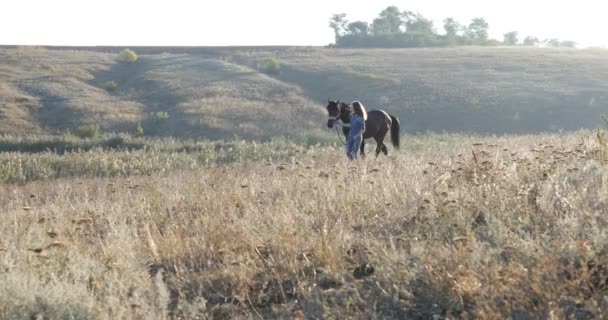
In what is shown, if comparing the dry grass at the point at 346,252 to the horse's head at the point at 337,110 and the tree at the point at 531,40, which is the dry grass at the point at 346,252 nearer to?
the horse's head at the point at 337,110

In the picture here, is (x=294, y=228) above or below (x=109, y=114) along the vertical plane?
above

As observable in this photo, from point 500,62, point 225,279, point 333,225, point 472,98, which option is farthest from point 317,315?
point 500,62

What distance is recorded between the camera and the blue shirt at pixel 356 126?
15797 millimetres

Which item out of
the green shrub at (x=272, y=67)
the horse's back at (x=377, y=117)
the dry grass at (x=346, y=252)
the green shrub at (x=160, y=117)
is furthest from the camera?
the green shrub at (x=272, y=67)

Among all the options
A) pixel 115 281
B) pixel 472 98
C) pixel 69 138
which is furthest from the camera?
pixel 472 98

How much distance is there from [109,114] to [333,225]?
137 ft

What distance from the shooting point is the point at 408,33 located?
11194 cm

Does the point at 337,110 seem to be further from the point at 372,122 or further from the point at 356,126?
the point at 372,122

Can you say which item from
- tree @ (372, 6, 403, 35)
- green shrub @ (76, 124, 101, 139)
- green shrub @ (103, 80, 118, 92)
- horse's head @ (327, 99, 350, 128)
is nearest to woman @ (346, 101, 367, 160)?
horse's head @ (327, 99, 350, 128)

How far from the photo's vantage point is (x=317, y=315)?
15.8 feet

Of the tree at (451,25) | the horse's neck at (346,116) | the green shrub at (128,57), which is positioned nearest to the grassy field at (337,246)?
the horse's neck at (346,116)

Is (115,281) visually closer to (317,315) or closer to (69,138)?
(317,315)

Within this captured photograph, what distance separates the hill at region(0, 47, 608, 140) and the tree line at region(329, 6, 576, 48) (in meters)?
28.7

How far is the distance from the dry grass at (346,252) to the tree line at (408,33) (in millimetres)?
98006
